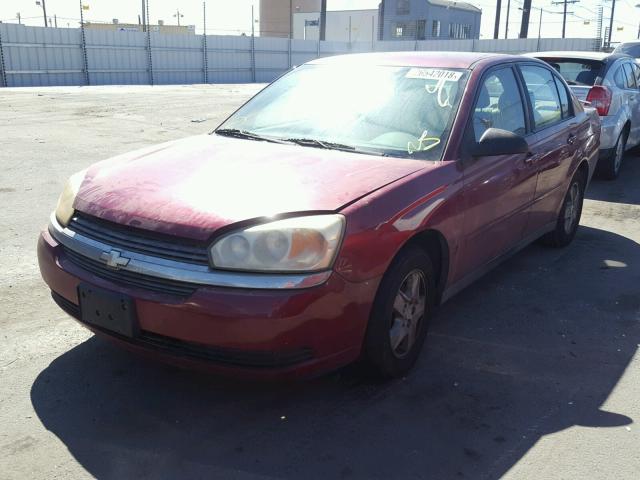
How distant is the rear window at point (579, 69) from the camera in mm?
8406

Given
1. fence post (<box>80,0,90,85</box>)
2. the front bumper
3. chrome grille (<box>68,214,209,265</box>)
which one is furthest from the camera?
fence post (<box>80,0,90,85</box>)

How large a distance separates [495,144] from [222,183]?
5.16 feet

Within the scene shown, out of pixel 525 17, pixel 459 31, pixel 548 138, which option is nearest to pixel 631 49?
pixel 548 138

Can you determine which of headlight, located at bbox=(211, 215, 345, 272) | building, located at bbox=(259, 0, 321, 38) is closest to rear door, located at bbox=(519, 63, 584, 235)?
headlight, located at bbox=(211, 215, 345, 272)

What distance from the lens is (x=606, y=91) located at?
26.5ft

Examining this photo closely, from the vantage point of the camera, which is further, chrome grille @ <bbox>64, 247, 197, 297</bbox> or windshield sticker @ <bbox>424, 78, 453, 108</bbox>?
windshield sticker @ <bbox>424, 78, 453, 108</bbox>

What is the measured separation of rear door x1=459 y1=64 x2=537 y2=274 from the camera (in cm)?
371

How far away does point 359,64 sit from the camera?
4.26 metres

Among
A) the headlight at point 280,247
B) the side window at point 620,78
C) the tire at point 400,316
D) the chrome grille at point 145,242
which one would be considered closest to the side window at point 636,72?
the side window at point 620,78

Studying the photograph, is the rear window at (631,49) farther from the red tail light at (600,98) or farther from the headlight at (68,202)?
the headlight at (68,202)

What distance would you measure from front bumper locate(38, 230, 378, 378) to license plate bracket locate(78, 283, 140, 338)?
29mm

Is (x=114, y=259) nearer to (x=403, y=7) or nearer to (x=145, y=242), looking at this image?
(x=145, y=242)

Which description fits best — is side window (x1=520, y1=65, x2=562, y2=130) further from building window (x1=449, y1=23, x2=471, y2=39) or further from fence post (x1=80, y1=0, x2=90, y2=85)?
building window (x1=449, y1=23, x2=471, y2=39)

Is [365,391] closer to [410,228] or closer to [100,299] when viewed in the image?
[410,228]
